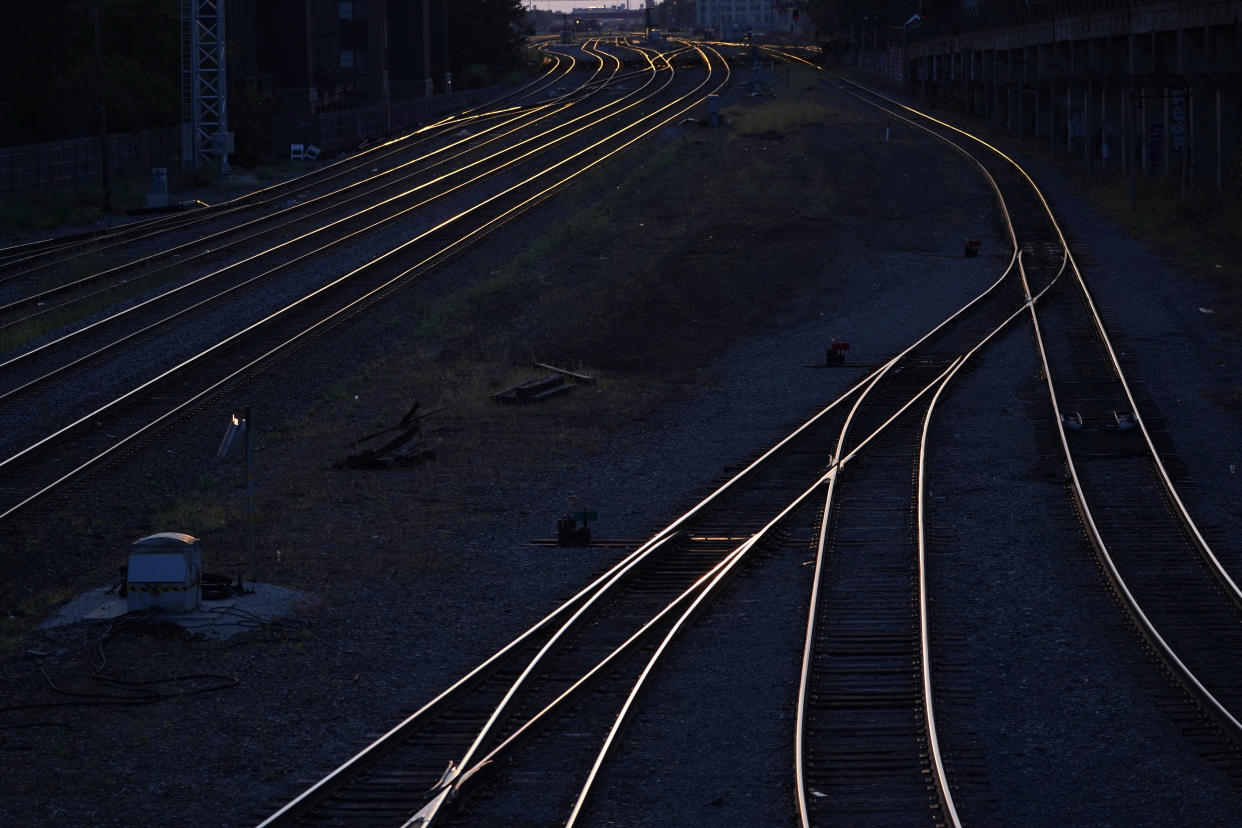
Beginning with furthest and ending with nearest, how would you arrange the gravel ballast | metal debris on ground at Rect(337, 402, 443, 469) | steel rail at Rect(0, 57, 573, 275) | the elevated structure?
the elevated structure, steel rail at Rect(0, 57, 573, 275), metal debris on ground at Rect(337, 402, 443, 469), the gravel ballast

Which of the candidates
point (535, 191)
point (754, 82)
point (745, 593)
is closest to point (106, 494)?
point (745, 593)

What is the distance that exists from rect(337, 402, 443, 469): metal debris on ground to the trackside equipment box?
5.54 meters

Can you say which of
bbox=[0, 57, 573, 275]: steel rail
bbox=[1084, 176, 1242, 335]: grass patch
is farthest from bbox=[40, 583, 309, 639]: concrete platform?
Result: bbox=[0, 57, 573, 275]: steel rail

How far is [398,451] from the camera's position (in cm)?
1759

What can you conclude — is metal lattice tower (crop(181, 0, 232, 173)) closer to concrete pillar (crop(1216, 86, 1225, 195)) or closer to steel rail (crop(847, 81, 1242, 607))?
steel rail (crop(847, 81, 1242, 607))

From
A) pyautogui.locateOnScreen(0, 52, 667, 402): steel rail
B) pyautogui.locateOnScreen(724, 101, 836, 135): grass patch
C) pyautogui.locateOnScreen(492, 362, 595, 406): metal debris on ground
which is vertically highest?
pyautogui.locateOnScreen(724, 101, 836, 135): grass patch

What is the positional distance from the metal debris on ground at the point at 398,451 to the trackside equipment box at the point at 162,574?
5.54 metres

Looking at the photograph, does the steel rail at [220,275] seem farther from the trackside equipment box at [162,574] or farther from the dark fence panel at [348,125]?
the dark fence panel at [348,125]

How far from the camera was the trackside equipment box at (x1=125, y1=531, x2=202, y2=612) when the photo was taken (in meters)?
11.6

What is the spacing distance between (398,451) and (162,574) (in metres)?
6.05

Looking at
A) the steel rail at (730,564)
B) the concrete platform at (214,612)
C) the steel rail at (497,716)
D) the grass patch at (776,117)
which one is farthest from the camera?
the grass patch at (776,117)

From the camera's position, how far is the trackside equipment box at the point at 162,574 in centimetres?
1164

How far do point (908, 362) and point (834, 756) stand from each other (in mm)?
13555

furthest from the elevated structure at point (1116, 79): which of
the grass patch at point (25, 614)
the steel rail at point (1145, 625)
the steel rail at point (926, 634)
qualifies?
the grass patch at point (25, 614)
